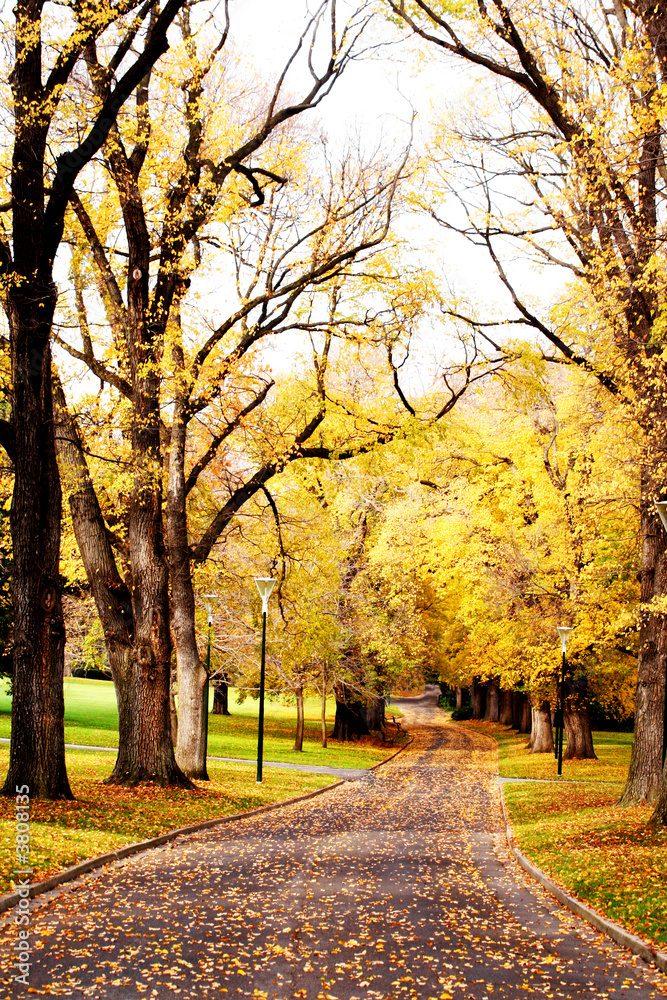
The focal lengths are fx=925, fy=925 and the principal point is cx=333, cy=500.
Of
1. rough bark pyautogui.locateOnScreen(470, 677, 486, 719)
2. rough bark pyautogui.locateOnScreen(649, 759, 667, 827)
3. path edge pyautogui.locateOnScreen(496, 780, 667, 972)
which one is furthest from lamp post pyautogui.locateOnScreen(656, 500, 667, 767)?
rough bark pyautogui.locateOnScreen(470, 677, 486, 719)

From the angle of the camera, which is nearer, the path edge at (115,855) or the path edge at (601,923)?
the path edge at (601,923)

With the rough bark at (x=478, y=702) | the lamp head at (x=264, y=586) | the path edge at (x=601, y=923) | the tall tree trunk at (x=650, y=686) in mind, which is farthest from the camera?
the rough bark at (x=478, y=702)

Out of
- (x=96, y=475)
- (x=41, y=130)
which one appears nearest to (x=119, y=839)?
(x=96, y=475)

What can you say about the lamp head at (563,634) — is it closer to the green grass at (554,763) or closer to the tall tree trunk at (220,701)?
the green grass at (554,763)

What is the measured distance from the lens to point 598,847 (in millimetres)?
11859

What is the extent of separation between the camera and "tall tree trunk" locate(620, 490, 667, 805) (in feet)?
51.6

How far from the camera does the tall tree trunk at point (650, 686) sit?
51.6 feet

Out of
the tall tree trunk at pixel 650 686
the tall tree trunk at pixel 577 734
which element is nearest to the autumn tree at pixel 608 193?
Answer: the tall tree trunk at pixel 650 686

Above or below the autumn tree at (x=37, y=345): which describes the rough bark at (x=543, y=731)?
below

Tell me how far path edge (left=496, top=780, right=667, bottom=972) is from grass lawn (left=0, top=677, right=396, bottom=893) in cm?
493

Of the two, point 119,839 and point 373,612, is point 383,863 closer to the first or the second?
point 119,839

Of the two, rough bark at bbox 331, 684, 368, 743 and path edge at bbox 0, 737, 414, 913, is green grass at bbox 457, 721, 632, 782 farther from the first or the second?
path edge at bbox 0, 737, 414, 913

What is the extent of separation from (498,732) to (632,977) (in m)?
45.6

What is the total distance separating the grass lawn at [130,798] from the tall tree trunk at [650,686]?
6972mm
